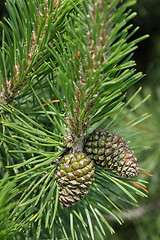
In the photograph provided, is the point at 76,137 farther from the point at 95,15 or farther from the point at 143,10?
the point at 143,10

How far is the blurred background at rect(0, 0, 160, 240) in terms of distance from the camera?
3.46 feet

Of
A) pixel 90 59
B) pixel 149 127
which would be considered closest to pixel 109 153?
pixel 90 59

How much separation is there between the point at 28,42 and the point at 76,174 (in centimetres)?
25

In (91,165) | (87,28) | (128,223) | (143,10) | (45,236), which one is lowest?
(128,223)

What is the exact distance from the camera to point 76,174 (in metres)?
0.44

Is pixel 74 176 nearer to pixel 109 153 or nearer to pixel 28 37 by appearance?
pixel 109 153

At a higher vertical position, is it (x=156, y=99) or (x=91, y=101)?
(x=91, y=101)

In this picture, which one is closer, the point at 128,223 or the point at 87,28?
the point at 87,28

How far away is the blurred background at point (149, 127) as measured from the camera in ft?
3.46

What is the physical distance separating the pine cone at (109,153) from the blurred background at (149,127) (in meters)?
0.53

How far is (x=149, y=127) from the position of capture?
1086 mm

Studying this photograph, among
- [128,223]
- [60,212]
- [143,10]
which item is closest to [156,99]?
[143,10]

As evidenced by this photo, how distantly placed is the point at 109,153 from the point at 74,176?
7 centimetres

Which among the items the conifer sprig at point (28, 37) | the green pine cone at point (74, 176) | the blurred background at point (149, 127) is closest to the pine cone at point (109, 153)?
the green pine cone at point (74, 176)
